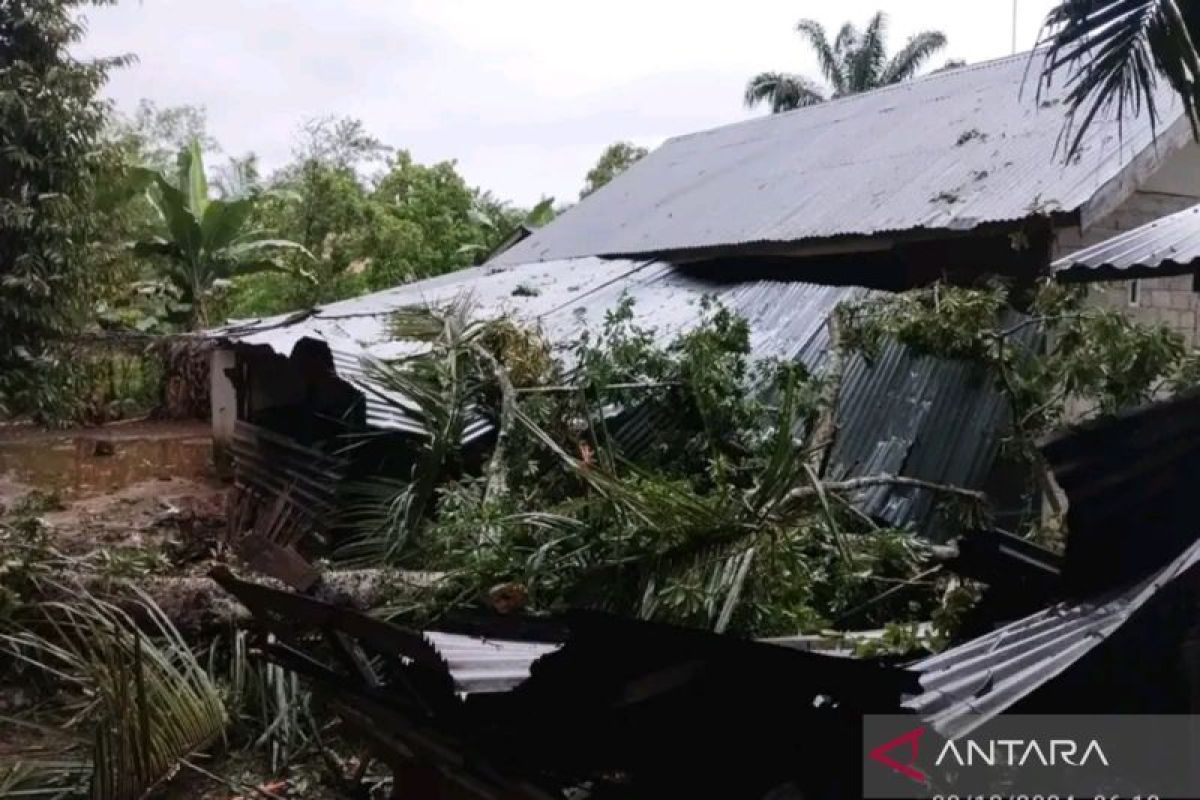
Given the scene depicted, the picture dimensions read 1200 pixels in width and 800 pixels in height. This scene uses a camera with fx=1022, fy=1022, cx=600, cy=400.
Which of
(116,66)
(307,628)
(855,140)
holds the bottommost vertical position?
(307,628)

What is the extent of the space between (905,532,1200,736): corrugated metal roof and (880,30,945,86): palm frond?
26.9 m

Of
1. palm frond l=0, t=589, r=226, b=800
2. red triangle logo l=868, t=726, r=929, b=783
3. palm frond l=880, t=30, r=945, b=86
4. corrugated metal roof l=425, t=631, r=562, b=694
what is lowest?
palm frond l=0, t=589, r=226, b=800

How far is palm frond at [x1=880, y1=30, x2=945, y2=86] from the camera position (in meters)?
27.0

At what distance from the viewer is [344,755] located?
16.4ft

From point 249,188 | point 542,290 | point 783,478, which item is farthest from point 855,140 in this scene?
point 249,188

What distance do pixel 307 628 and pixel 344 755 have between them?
200 cm

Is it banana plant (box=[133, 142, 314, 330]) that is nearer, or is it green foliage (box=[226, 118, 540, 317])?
banana plant (box=[133, 142, 314, 330])

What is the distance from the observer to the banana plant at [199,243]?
15133 mm

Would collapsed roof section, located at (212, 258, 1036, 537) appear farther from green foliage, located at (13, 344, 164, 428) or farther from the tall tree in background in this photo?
green foliage, located at (13, 344, 164, 428)

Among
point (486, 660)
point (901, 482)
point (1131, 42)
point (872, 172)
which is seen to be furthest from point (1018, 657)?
point (872, 172)

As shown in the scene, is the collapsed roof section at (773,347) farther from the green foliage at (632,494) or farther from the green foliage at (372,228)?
the green foliage at (372,228)

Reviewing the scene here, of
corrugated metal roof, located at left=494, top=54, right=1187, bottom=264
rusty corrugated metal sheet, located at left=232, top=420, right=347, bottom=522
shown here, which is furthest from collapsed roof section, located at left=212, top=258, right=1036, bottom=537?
rusty corrugated metal sheet, located at left=232, top=420, right=347, bottom=522

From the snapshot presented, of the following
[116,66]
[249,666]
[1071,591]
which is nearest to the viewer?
[1071,591]

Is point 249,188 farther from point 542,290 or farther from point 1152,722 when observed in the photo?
point 1152,722
